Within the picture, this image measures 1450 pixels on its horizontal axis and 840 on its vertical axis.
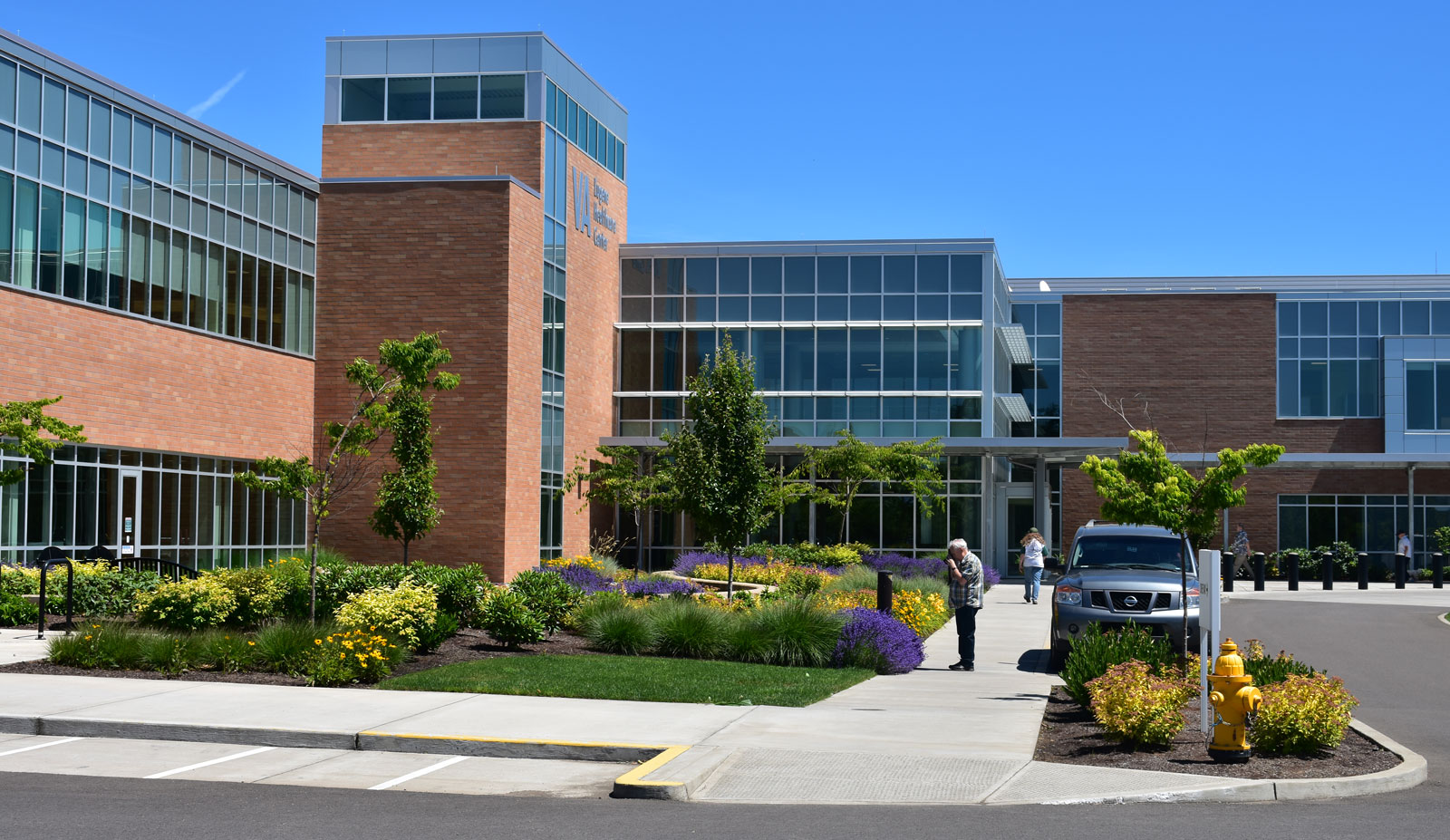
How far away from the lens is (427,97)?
3803 centimetres

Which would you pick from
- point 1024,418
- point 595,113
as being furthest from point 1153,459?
point 1024,418

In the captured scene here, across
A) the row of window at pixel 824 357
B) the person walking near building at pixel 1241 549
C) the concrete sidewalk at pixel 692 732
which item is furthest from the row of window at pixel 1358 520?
the concrete sidewalk at pixel 692 732

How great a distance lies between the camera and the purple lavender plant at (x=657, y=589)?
22139mm

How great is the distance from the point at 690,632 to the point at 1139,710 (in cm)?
728

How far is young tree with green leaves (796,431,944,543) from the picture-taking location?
37656 millimetres

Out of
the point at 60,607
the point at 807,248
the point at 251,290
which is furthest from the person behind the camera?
the point at 807,248

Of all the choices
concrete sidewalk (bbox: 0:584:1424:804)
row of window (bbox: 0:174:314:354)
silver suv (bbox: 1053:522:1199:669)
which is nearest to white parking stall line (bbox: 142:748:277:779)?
concrete sidewalk (bbox: 0:584:1424:804)

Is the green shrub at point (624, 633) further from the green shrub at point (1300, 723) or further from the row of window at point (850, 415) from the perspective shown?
the row of window at point (850, 415)

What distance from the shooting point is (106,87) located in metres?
26.7

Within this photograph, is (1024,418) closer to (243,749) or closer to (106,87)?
(106,87)

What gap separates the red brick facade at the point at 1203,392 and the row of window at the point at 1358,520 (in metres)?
0.37

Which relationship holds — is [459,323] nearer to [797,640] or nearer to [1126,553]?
[797,640]

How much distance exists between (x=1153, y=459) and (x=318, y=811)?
30.5 feet

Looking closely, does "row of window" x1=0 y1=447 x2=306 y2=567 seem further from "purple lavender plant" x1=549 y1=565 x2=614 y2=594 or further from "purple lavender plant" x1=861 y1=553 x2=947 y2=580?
"purple lavender plant" x1=861 y1=553 x2=947 y2=580
